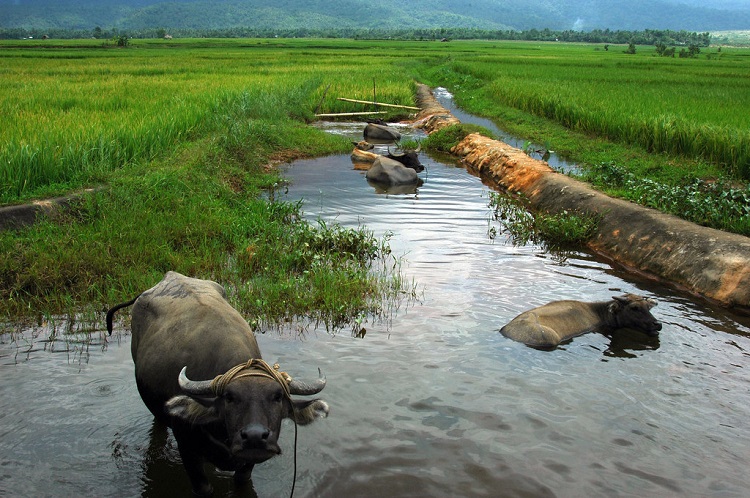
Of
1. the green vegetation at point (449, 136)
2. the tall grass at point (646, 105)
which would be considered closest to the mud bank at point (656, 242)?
the tall grass at point (646, 105)

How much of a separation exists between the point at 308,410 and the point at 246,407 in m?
0.33

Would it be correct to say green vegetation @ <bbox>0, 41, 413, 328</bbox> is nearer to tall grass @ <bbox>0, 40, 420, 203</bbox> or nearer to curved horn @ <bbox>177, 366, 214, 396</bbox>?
tall grass @ <bbox>0, 40, 420, 203</bbox>

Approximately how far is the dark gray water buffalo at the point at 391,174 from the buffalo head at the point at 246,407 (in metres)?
9.25

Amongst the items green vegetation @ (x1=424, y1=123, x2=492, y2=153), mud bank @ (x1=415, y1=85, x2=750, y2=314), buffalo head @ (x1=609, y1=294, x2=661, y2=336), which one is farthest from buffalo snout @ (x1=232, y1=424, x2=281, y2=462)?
green vegetation @ (x1=424, y1=123, x2=492, y2=153)

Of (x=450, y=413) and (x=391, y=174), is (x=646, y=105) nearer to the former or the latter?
(x=391, y=174)

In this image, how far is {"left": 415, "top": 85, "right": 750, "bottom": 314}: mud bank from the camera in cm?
686

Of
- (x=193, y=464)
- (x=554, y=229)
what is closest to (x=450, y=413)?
(x=193, y=464)

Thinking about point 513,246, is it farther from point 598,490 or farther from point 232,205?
point 598,490

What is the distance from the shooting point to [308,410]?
10.4 ft

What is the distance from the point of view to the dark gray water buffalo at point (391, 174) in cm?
1225

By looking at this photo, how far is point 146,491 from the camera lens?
3709mm

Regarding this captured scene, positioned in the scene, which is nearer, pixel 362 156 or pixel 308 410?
pixel 308 410

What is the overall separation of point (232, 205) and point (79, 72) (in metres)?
18.9

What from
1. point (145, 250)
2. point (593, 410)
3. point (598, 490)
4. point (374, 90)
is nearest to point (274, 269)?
point (145, 250)
